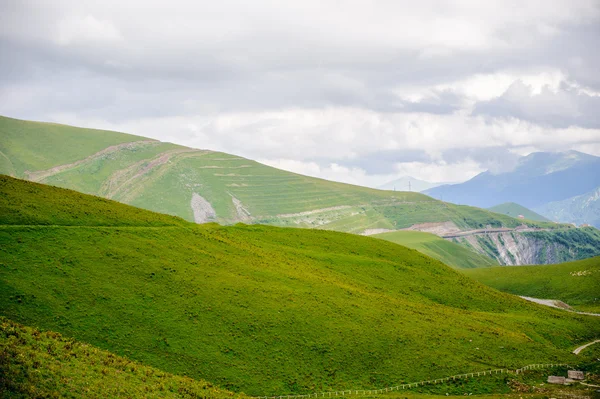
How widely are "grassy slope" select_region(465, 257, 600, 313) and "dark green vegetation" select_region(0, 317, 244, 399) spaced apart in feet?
374

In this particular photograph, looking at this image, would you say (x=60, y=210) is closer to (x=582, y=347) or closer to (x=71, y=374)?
(x=71, y=374)

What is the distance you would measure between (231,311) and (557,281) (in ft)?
395

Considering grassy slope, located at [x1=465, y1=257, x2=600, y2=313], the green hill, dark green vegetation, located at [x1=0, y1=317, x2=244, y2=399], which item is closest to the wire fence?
the green hill

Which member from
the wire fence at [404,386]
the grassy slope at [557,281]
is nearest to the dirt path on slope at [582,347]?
the wire fence at [404,386]

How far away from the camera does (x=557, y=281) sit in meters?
162

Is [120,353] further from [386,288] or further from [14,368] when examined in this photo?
[386,288]

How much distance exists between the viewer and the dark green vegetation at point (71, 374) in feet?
125

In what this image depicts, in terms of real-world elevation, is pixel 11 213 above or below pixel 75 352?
above

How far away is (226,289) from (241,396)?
2534 centimetres

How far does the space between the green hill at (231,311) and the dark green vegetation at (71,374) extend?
306 inches

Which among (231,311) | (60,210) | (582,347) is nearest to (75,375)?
(231,311)

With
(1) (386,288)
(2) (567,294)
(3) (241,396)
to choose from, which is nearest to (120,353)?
(3) (241,396)

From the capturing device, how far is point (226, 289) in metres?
79.1

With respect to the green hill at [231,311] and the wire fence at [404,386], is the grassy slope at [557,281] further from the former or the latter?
the wire fence at [404,386]
